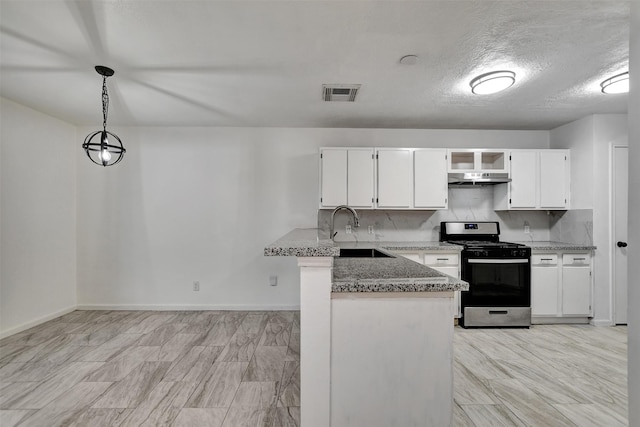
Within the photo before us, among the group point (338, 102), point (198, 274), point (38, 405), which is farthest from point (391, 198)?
point (38, 405)

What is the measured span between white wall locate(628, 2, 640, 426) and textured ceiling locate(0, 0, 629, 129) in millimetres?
1052

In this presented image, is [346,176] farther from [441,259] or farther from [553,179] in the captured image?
[553,179]

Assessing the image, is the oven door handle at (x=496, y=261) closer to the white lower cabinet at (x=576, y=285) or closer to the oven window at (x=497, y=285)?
the oven window at (x=497, y=285)

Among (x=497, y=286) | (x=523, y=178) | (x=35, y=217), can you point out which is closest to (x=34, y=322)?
(x=35, y=217)

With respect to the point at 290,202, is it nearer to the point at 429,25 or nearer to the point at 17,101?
the point at 429,25

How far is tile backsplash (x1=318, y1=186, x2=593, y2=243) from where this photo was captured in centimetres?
393

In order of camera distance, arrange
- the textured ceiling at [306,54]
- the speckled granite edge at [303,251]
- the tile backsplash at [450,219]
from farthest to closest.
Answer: the tile backsplash at [450,219]
the textured ceiling at [306,54]
the speckled granite edge at [303,251]

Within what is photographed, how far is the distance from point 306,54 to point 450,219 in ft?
9.79

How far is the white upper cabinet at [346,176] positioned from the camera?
3.58m

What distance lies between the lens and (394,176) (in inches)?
142

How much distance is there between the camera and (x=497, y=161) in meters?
3.76

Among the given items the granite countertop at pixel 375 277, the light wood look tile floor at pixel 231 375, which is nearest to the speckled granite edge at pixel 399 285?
the granite countertop at pixel 375 277

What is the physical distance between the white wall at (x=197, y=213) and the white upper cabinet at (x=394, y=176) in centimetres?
45

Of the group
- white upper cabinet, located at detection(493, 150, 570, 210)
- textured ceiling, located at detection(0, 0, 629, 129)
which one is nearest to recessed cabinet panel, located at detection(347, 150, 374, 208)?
textured ceiling, located at detection(0, 0, 629, 129)
